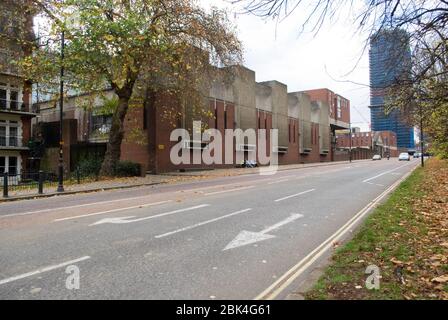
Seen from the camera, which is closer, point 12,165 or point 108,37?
point 108,37

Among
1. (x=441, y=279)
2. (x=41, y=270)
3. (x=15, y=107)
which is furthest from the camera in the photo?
(x=15, y=107)

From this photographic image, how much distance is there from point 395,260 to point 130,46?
1841 centimetres

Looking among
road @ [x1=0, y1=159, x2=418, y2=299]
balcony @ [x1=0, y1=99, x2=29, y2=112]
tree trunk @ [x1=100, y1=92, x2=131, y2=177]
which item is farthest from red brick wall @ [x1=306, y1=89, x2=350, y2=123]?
road @ [x1=0, y1=159, x2=418, y2=299]

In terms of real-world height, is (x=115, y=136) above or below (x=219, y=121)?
below

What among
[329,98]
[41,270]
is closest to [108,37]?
[41,270]

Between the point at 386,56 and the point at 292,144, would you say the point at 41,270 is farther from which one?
the point at 292,144

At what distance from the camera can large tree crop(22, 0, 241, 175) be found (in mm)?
19688

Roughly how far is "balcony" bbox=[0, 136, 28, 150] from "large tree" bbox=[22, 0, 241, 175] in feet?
53.0

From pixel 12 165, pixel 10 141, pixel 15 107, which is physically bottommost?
pixel 12 165

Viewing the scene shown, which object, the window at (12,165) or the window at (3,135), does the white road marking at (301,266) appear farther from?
the window at (12,165)

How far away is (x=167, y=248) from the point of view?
259 inches

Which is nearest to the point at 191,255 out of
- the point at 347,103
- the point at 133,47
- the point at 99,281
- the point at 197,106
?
the point at 99,281

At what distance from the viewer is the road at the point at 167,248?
468 cm

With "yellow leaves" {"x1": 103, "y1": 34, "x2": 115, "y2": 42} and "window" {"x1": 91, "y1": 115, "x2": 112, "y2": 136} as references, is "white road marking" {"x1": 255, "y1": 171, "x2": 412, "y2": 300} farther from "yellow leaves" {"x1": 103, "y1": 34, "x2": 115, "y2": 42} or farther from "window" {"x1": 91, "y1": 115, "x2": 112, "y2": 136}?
"window" {"x1": 91, "y1": 115, "x2": 112, "y2": 136}
